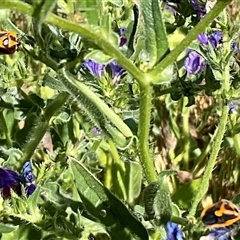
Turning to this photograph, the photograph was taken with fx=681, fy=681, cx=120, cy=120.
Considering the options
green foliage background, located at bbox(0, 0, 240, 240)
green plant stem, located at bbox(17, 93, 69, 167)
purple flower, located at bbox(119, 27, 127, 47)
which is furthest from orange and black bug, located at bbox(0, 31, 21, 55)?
purple flower, located at bbox(119, 27, 127, 47)

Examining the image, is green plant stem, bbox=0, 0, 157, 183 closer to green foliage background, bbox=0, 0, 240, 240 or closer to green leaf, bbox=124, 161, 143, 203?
green foliage background, bbox=0, 0, 240, 240

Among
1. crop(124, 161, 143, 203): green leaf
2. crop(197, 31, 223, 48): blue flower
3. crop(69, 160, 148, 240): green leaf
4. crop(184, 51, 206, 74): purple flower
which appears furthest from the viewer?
crop(124, 161, 143, 203): green leaf

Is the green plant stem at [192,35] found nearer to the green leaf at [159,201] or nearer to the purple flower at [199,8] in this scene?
the green leaf at [159,201]

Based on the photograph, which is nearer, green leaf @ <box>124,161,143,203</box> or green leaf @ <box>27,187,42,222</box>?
green leaf @ <box>27,187,42,222</box>

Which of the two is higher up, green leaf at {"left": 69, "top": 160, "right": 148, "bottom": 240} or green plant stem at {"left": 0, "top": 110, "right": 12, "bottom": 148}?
green leaf at {"left": 69, "top": 160, "right": 148, "bottom": 240}

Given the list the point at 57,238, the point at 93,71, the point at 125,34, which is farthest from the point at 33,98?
the point at 57,238

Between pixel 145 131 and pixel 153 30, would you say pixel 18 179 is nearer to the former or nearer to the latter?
pixel 145 131
